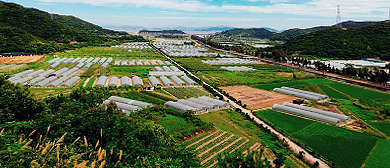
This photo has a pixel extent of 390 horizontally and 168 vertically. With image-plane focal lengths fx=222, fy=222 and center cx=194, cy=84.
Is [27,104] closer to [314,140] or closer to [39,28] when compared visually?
[314,140]

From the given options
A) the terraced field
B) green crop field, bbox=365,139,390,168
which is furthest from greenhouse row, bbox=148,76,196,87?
green crop field, bbox=365,139,390,168

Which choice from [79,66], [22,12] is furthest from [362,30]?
[22,12]

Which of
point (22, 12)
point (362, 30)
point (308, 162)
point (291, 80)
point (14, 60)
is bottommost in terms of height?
point (308, 162)

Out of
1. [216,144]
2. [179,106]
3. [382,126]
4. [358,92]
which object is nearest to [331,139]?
[382,126]

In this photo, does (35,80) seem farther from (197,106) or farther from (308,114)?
(308,114)

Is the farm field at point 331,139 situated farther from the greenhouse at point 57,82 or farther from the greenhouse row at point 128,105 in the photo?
the greenhouse at point 57,82

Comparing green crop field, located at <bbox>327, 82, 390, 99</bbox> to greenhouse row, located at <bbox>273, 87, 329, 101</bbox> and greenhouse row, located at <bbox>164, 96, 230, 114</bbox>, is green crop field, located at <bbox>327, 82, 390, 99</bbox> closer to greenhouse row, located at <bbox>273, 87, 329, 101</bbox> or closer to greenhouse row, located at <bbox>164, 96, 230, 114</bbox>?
greenhouse row, located at <bbox>273, 87, 329, 101</bbox>
